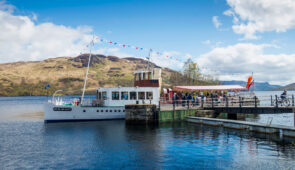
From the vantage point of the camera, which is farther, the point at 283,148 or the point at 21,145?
the point at 21,145

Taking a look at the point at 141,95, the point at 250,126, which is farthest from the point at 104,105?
the point at 250,126

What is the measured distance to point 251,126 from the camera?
81.9ft

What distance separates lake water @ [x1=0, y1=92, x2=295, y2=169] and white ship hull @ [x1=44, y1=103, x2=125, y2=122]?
577 centimetres

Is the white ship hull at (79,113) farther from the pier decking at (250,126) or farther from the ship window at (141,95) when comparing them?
the pier decking at (250,126)

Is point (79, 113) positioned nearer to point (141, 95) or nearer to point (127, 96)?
point (127, 96)

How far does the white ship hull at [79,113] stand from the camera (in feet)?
110

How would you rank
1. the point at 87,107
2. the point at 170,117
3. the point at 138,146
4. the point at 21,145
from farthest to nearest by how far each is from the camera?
the point at 87,107 → the point at 170,117 → the point at 21,145 → the point at 138,146

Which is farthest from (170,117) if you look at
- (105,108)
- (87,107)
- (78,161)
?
(78,161)

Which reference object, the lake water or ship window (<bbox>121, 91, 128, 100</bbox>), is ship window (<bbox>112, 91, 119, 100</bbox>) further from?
the lake water

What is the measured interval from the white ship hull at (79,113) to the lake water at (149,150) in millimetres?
5774

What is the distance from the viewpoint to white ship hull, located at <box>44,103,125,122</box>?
1319 inches

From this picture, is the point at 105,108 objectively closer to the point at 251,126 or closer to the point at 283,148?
the point at 251,126

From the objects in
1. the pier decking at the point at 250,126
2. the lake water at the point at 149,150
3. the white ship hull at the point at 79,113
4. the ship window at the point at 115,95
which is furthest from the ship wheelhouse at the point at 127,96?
the lake water at the point at 149,150

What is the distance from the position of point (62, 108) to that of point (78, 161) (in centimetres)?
1862
